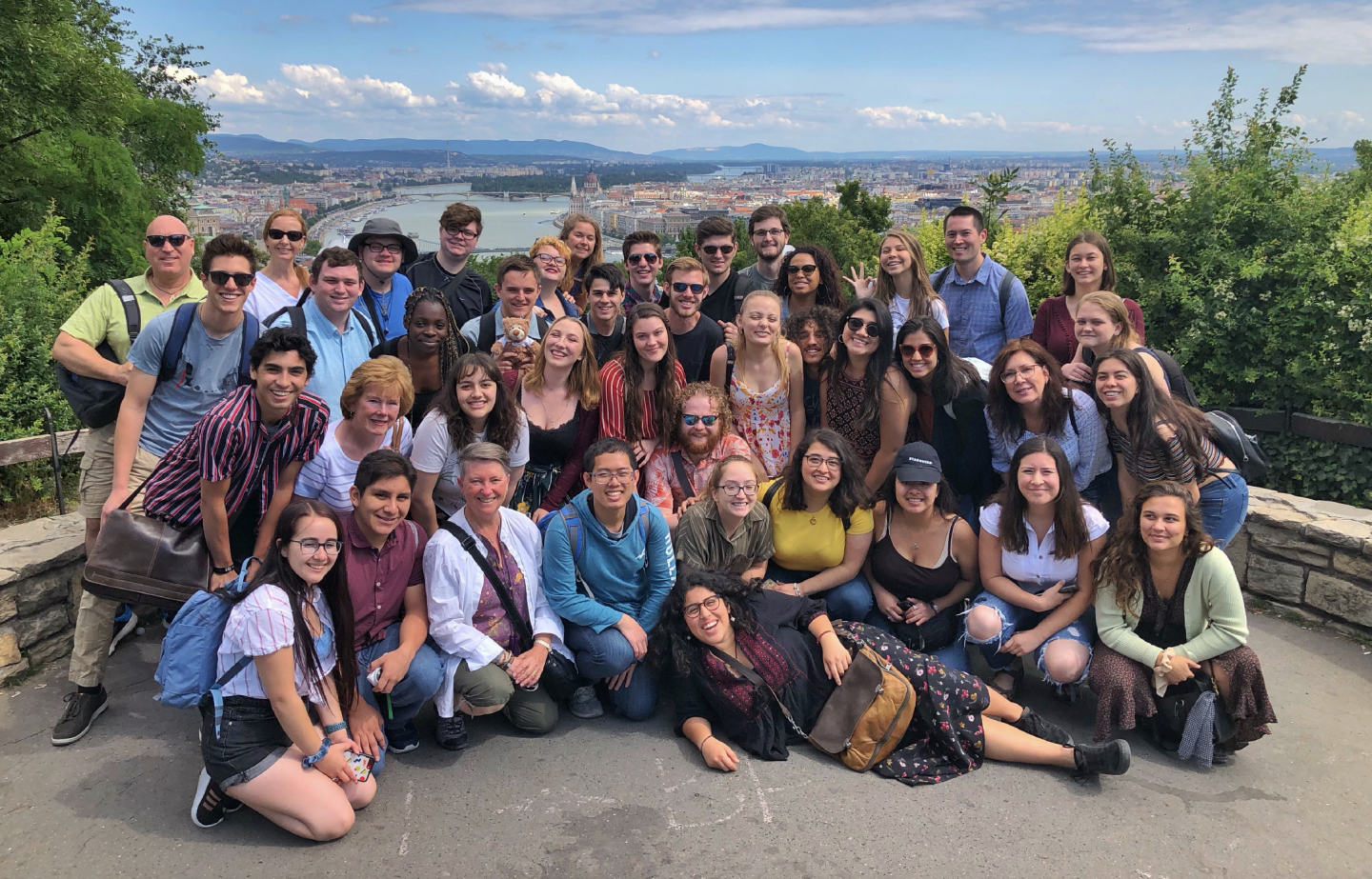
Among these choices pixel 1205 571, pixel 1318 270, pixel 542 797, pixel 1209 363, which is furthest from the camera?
pixel 1209 363

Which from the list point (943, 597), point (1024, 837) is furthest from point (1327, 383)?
point (1024, 837)

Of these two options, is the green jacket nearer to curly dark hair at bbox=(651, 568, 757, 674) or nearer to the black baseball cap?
the black baseball cap

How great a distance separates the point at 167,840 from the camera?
3531 millimetres

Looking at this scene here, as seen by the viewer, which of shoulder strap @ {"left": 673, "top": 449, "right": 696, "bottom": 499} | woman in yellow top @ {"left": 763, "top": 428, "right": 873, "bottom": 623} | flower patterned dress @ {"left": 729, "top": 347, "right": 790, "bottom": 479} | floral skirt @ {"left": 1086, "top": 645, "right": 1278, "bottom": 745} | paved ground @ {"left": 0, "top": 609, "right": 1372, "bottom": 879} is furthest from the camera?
flower patterned dress @ {"left": 729, "top": 347, "right": 790, "bottom": 479}

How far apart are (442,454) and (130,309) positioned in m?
1.82

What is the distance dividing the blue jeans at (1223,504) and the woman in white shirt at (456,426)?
3.77 m

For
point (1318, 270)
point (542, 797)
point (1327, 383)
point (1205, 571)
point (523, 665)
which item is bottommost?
point (542, 797)

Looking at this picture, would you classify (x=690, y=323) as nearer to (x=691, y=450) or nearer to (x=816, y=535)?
(x=691, y=450)

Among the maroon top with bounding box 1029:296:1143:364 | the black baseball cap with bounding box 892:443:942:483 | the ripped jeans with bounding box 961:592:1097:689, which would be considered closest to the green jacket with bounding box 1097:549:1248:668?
the ripped jeans with bounding box 961:592:1097:689

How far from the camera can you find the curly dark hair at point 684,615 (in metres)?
4.20

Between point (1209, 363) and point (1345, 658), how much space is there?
2544mm

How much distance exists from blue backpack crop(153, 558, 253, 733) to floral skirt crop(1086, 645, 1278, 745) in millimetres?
3834

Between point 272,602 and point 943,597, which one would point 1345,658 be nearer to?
point 943,597

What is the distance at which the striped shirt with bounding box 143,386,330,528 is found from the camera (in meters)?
4.03
